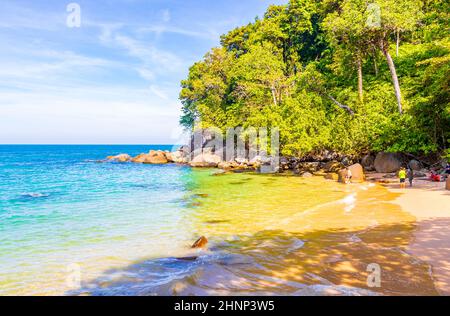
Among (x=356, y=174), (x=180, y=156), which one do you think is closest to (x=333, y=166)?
(x=356, y=174)

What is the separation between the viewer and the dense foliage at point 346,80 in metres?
30.1

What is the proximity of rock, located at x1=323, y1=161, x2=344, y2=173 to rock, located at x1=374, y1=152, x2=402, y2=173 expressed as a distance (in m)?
4.90

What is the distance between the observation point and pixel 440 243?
11.0m

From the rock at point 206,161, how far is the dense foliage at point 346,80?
5722mm

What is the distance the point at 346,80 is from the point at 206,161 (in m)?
26.8

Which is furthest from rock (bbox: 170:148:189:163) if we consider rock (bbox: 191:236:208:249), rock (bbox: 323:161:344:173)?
rock (bbox: 191:236:208:249)

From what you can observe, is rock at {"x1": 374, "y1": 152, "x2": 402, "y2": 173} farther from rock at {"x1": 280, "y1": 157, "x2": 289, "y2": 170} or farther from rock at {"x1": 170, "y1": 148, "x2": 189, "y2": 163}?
rock at {"x1": 170, "y1": 148, "x2": 189, "y2": 163}

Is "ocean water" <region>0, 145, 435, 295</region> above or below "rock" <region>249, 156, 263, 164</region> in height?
below

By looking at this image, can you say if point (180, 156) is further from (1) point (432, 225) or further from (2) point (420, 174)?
(1) point (432, 225)

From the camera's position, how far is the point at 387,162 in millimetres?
33688

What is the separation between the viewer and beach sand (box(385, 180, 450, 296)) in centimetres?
879

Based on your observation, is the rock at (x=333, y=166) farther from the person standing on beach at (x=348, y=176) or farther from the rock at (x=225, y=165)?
the rock at (x=225, y=165)

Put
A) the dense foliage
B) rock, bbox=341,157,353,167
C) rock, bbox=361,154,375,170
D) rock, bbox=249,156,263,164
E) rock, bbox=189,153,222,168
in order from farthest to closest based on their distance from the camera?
1. rock, bbox=189,153,222,168
2. rock, bbox=249,156,263,164
3. rock, bbox=341,157,353,167
4. rock, bbox=361,154,375,170
5. the dense foliage
